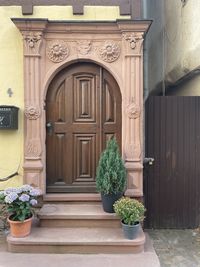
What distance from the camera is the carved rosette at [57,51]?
4.98 meters

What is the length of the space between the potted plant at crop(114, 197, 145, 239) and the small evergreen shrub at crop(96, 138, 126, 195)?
289 millimetres

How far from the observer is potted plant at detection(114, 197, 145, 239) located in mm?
4188

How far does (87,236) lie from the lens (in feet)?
14.1

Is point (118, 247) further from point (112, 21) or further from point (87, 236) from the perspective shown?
point (112, 21)

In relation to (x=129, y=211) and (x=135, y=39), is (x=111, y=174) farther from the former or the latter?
(x=135, y=39)

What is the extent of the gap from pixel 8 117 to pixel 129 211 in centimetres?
215

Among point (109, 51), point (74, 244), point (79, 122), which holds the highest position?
point (109, 51)

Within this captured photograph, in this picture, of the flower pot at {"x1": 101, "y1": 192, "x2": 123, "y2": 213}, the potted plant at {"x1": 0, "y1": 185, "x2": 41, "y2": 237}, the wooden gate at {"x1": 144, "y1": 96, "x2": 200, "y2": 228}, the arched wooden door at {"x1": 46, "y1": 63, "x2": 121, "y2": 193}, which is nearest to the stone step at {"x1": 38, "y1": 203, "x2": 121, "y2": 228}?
the flower pot at {"x1": 101, "y1": 192, "x2": 123, "y2": 213}

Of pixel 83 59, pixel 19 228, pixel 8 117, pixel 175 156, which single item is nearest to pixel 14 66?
pixel 8 117

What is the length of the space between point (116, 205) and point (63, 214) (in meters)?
0.77

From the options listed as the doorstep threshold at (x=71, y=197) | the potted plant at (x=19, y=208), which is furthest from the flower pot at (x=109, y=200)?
the potted plant at (x=19, y=208)

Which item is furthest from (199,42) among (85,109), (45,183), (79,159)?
(45,183)

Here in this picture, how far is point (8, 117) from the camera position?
4.87 metres

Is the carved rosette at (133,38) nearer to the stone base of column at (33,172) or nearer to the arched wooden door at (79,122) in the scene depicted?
the arched wooden door at (79,122)
